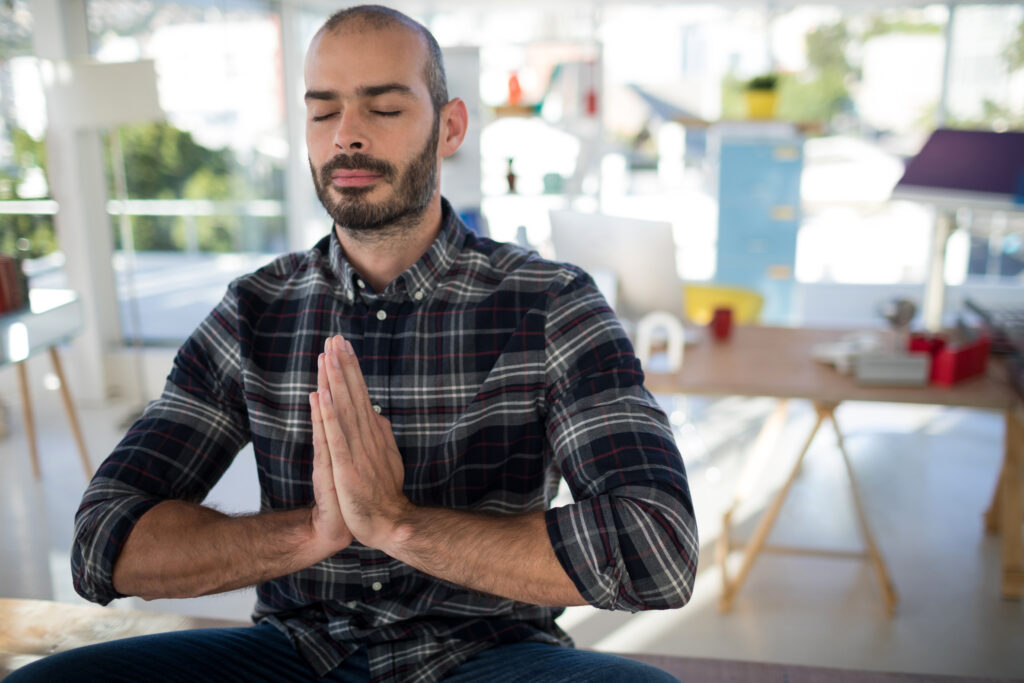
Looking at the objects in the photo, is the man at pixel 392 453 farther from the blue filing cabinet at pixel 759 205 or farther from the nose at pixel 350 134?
the blue filing cabinet at pixel 759 205

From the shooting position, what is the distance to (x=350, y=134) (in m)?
1.32

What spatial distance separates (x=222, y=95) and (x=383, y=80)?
400cm

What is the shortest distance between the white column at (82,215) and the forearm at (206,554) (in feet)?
12.1

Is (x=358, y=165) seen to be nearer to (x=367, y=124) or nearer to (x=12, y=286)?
(x=367, y=124)

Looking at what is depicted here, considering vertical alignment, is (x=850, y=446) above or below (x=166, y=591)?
below

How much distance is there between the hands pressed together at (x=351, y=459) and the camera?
1.14 m

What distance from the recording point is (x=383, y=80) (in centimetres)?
134

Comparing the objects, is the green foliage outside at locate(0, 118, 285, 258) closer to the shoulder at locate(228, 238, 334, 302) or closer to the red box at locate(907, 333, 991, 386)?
the shoulder at locate(228, 238, 334, 302)

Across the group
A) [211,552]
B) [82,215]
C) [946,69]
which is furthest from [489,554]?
[946,69]

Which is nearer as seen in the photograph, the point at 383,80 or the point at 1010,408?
the point at 383,80

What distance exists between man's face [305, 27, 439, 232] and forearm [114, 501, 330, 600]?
0.48m

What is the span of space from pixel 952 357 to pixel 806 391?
15.6 inches

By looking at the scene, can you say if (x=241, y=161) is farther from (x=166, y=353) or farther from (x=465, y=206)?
(x=465, y=206)

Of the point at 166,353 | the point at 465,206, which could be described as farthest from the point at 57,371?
the point at 465,206
